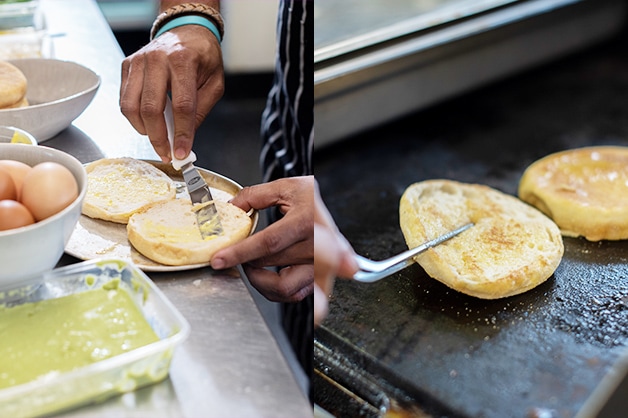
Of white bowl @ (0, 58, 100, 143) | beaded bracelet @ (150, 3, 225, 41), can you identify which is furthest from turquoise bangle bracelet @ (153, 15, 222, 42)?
white bowl @ (0, 58, 100, 143)

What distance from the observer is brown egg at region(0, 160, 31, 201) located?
845mm

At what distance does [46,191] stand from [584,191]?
1129 mm

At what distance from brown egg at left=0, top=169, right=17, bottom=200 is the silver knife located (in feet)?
0.86

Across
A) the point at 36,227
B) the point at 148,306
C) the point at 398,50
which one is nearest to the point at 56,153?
the point at 36,227

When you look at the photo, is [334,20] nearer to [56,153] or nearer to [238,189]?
[238,189]

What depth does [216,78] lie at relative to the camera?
4.10 feet

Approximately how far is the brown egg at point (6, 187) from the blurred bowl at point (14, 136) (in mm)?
208

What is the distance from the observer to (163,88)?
110 centimetres

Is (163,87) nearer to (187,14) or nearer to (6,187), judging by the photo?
(187,14)

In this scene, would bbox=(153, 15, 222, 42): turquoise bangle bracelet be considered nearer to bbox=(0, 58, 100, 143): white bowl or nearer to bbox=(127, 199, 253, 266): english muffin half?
bbox=(0, 58, 100, 143): white bowl

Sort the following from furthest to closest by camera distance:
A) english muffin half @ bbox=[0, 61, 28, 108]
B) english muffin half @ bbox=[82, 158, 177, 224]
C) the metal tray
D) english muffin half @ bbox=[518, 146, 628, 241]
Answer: english muffin half @ bbox=[518, 146, 628, 241], english muffin half @ bbox=[0, 61, 28, 108], english muffin half @ bbox=[82, 158, 177, 224], the metal tray

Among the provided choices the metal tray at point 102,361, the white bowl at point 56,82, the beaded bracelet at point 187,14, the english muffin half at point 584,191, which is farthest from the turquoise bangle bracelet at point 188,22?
the english muffin half at point 584,191

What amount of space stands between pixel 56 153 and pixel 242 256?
30cm

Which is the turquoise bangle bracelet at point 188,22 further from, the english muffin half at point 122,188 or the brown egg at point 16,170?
the brown egg at point 16,170
